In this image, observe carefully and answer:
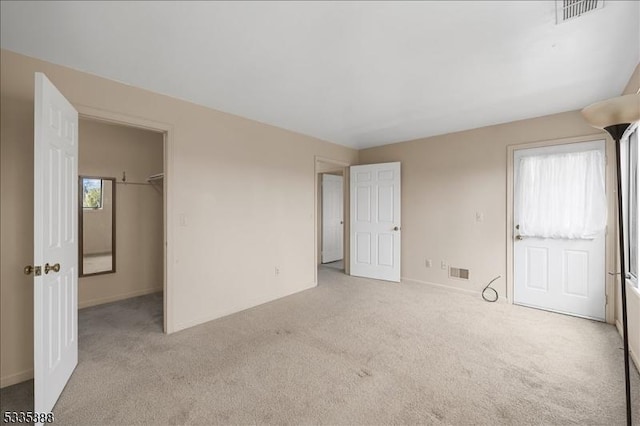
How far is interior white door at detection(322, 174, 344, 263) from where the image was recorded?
6.79 metres

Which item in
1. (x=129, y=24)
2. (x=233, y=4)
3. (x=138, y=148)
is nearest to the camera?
(x=233, y=4)

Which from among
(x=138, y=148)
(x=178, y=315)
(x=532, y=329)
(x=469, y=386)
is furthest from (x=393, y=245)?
(x=138, y=148)

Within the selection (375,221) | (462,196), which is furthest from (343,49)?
(375,221)

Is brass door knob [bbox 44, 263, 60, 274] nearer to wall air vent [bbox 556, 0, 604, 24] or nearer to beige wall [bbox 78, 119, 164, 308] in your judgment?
beige wall [bbox 78, 119, 164, 308]

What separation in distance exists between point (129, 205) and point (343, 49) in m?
3.79

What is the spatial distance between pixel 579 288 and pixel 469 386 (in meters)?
2.40

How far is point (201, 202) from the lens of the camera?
3221mm

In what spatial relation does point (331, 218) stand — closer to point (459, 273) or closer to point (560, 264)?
point (459, 273)

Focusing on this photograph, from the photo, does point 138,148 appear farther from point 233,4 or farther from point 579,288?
point 579,288

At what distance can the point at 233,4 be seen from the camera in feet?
5.37

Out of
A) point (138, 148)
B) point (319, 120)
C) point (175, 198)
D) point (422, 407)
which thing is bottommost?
point (422, 407)

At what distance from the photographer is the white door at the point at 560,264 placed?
3.24m

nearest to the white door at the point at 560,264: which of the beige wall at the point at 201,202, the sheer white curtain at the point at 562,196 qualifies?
the sheer white curtain at the point at 562,196

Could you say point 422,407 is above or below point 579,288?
below
